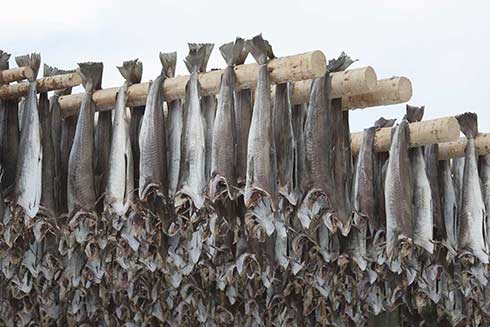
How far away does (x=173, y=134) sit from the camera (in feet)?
14.4

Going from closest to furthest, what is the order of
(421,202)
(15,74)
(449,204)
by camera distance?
(421,202) → (15,74) → (449,204)

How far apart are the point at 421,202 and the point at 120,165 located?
1515 millimetres

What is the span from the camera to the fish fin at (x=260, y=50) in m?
4.10

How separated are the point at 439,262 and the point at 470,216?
0.99 ft

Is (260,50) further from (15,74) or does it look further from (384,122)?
(15,74)

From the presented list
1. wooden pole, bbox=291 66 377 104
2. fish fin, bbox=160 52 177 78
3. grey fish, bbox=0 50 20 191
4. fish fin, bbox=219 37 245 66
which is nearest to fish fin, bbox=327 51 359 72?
wooden pole, bbox=291 66 377 104

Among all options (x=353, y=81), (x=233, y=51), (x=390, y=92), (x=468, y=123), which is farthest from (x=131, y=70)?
(x=468, y=123)

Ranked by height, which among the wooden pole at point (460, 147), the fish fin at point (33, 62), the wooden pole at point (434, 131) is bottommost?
the wooden pole at point (460, 147)

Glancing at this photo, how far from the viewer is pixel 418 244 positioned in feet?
14.7

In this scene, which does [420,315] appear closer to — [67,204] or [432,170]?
[432,170]

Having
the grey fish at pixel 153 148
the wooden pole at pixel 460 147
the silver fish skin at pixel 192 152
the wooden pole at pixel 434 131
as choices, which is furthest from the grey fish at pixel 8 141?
the wooden pole at pixel 460 147

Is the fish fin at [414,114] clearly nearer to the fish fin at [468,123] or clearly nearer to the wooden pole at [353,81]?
the fish fin at [468,123]

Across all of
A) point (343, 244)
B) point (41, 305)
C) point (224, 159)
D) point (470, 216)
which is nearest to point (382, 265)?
point (343, 244)

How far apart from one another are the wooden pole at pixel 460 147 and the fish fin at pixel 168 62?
Answer: 1554 millimetres
